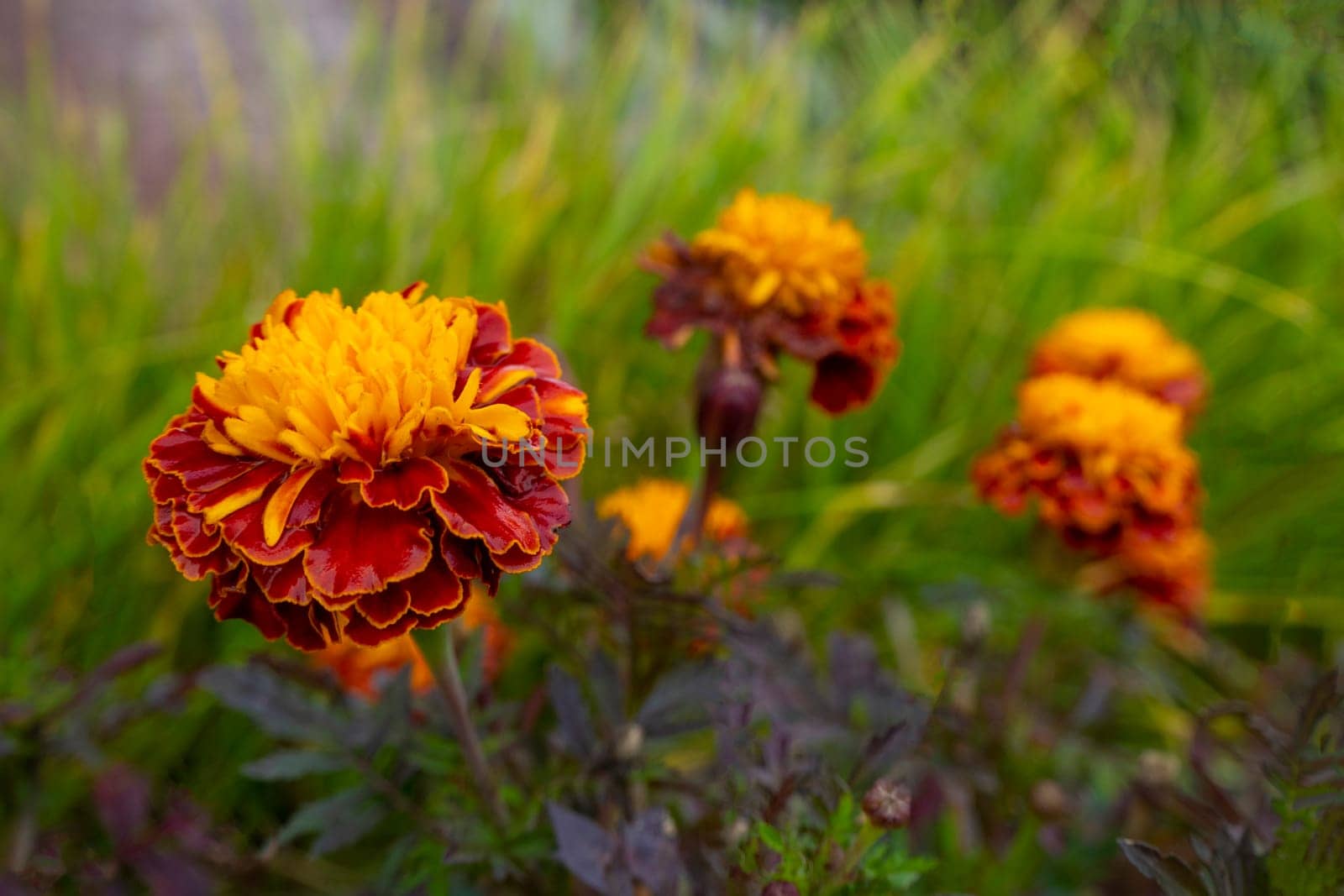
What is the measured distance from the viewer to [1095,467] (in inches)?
27.7

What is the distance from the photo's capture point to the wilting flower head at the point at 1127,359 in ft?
2.81

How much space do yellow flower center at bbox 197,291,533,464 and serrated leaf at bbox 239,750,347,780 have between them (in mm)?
230

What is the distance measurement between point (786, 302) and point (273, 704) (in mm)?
425

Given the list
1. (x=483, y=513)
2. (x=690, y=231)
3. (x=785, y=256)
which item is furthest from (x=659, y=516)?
(x=690, y=231)

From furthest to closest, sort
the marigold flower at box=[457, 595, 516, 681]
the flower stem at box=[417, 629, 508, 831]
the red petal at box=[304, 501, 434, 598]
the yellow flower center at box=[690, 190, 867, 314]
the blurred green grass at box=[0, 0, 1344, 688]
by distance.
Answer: the blurred green grass at box=[0, 0, 1344, 688], the marigold flower at box=[457, 595, 516, 681], the yellow flower center at box=[690, 190, 867, 314], the flower stem at box=[417, 629, 508, 831], the red petal at box=[304, 501, 434, 598]

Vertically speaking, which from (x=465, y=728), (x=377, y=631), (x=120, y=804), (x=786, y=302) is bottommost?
(x=120, y=804)

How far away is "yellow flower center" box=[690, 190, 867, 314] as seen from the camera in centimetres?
62

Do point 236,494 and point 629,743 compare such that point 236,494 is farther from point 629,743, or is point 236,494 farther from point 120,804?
point 120,804

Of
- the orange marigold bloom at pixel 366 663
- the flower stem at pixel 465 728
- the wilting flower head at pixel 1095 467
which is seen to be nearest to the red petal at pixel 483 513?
the flower stem at pixel 465 728

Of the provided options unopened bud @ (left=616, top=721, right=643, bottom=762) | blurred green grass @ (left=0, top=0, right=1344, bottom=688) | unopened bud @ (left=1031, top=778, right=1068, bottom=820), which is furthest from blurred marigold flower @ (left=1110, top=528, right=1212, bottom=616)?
unopened bud @ (left=616, top=721, right=643, bottom=762)

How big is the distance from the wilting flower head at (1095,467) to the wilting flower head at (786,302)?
171 mm

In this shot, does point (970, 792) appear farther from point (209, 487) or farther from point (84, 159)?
point (84, 159)

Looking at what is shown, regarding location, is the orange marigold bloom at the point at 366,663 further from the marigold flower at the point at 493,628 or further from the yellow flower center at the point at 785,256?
the yellow flower center at the point at 785,256

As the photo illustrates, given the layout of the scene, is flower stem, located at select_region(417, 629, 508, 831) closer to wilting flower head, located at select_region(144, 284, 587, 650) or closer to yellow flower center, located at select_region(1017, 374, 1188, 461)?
wilting flower head, located at select_region(144, 284, 587, 650)
